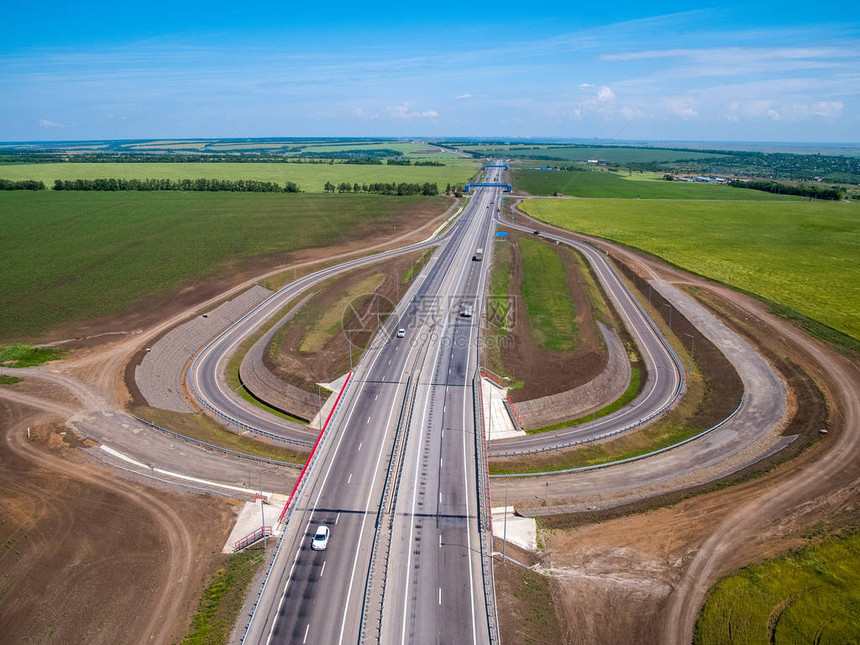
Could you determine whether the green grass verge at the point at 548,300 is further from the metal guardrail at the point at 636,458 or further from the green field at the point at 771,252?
the green field at the point at 771,252

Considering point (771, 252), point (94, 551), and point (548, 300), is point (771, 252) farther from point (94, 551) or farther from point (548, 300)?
point (94, 551)

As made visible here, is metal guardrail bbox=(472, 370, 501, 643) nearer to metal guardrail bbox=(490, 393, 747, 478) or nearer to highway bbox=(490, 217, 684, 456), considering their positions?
metal guardrail bbox=(490, 393, 747, 478)

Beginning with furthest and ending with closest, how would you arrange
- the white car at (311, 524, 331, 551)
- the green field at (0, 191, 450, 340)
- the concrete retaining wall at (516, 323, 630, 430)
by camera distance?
the green field at (0, 191, 450, 340) → the concrete retaining wall at (516, 323, 630, 430) → the white car at (311, 524, 331, 551)

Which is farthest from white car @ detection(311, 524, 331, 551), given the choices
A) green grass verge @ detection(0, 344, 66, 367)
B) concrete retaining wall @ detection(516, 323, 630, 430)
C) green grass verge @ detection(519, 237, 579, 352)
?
green grass verge @ detection(0, 344, 66, 367)

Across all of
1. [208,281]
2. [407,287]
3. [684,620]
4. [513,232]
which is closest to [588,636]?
[684,620]

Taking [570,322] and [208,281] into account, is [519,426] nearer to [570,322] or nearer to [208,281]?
[570,322]

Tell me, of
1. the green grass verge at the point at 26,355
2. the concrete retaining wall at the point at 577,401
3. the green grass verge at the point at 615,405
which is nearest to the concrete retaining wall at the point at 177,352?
the green grass verge at the point at 26,355

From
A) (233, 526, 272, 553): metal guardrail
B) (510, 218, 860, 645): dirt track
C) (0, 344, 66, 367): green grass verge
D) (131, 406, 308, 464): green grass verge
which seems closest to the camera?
(510, 218, 860, 645): dirt track

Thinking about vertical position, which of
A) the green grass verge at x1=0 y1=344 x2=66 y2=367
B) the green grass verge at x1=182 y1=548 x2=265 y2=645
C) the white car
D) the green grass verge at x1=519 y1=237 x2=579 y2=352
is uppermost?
the green grass verge at x1=519 y1=237 x2=579 y2=352

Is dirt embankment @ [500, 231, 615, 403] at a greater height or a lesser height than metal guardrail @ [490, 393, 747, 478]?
greater
